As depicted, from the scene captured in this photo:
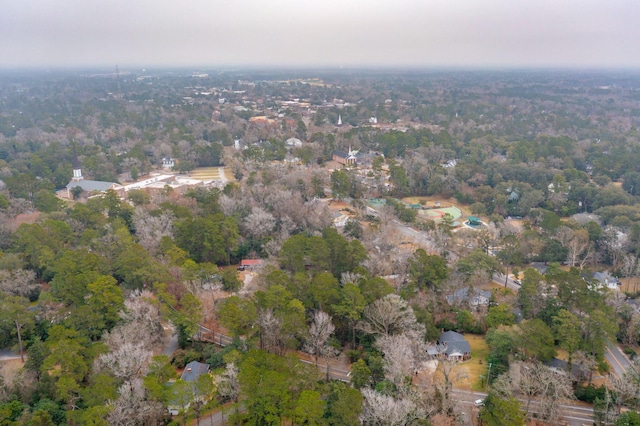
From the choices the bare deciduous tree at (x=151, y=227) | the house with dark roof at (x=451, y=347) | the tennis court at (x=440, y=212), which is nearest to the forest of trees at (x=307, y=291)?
the bare deciduous tree at (x=151, y=227)

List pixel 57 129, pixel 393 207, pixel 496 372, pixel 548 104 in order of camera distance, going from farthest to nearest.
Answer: pixel 548 104
pixel 57 129
pixel 393 207
pixel 496 372

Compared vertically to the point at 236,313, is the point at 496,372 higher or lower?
lower

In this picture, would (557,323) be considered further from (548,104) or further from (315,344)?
(548,104)

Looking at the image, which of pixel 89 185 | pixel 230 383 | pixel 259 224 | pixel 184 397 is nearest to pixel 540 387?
pixel 230 383

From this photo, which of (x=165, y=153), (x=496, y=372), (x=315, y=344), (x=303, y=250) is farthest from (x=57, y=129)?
(x=496, y=372)

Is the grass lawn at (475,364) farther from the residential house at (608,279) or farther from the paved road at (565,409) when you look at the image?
the residential house at (608,279)

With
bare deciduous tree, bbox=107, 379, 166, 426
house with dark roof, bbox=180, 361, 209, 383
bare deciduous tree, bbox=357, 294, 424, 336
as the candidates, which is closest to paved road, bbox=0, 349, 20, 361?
bare deciduous tree, bbox=107, 379, 166, 426

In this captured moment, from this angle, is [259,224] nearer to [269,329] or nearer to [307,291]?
[307,291]
